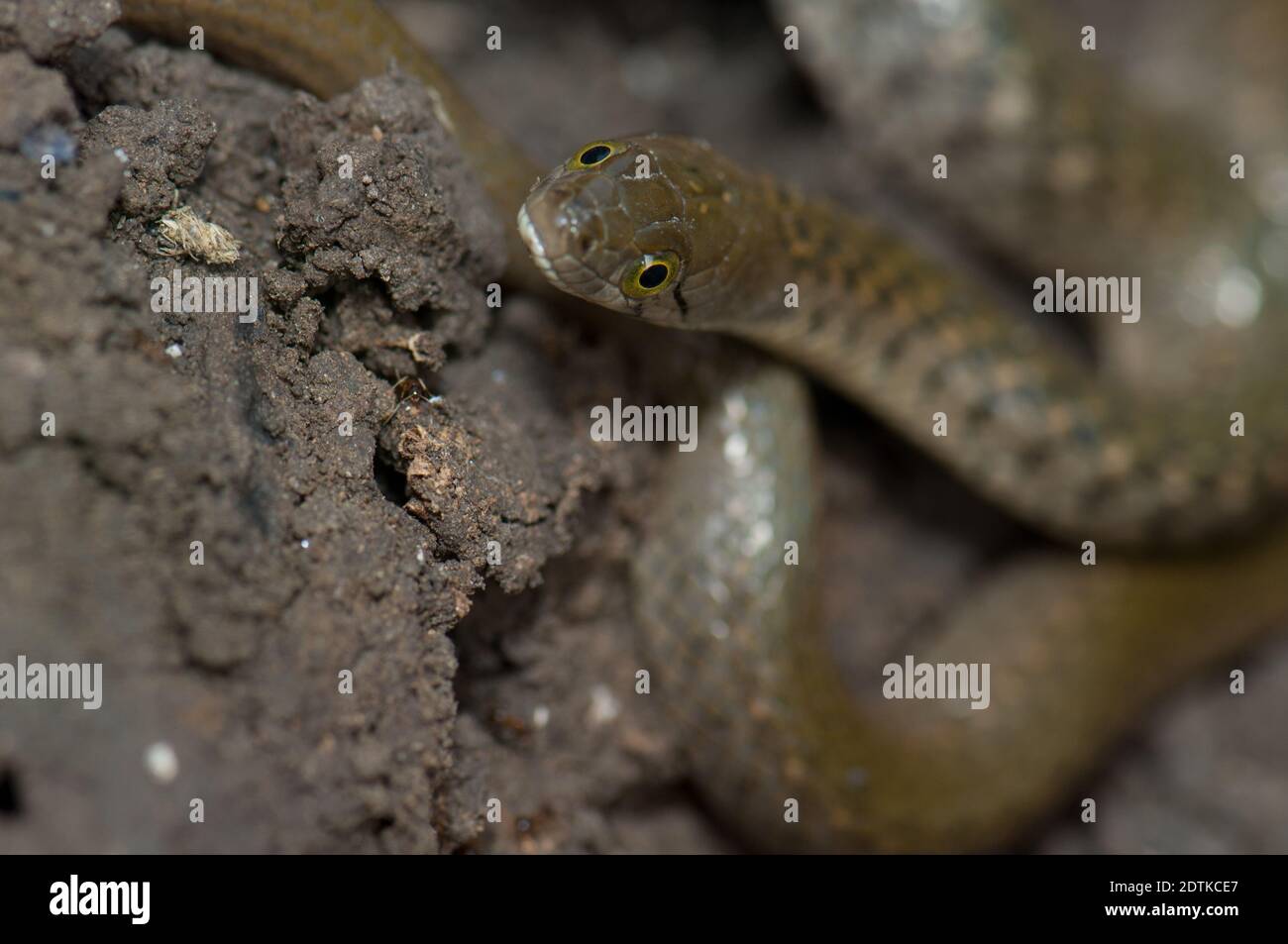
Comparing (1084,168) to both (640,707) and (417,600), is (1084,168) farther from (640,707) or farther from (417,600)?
(417,600)

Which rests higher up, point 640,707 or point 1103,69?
point 1103,69

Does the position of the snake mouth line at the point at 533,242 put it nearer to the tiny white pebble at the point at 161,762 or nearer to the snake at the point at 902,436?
the snake at the point at 902,436

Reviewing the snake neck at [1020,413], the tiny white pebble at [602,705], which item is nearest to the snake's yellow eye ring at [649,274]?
the snake neck at [1020,413]

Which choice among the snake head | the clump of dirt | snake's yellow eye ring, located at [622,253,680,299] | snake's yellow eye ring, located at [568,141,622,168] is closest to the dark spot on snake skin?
the snake head

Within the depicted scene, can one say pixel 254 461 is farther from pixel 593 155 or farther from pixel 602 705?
pixel 602 705

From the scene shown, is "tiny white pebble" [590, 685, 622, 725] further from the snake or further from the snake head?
the snake head

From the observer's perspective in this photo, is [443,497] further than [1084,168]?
No
